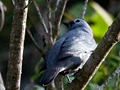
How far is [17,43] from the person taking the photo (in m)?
3.13

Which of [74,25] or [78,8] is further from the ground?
[74,25]

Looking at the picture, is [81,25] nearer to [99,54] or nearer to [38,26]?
[99,54]

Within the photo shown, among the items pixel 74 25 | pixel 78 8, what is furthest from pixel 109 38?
pixel 78 8

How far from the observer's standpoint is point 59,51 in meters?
3.85

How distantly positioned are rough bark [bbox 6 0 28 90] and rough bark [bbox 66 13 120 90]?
65 cm

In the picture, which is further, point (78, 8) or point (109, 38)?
point (78, 8)

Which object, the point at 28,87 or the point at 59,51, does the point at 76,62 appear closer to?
the point at 59,51

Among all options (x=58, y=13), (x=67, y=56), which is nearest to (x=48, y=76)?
(x=67, y=56)

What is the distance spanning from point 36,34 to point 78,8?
6.09 feet

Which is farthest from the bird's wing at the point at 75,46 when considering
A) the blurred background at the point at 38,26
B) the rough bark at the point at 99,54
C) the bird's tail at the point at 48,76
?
the blurred background at the point at 38,26

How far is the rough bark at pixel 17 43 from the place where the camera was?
3023mm

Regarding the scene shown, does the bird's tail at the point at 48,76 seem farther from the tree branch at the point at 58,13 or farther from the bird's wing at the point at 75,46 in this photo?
the tree branch at the point at 58,13

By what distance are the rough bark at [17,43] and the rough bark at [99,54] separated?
652 mm

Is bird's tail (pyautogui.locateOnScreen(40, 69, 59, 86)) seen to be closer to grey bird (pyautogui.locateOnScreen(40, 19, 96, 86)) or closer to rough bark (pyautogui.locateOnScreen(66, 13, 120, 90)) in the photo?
grey bird (pyautogui.locateOnScreen(40, 19, 96, 86))
